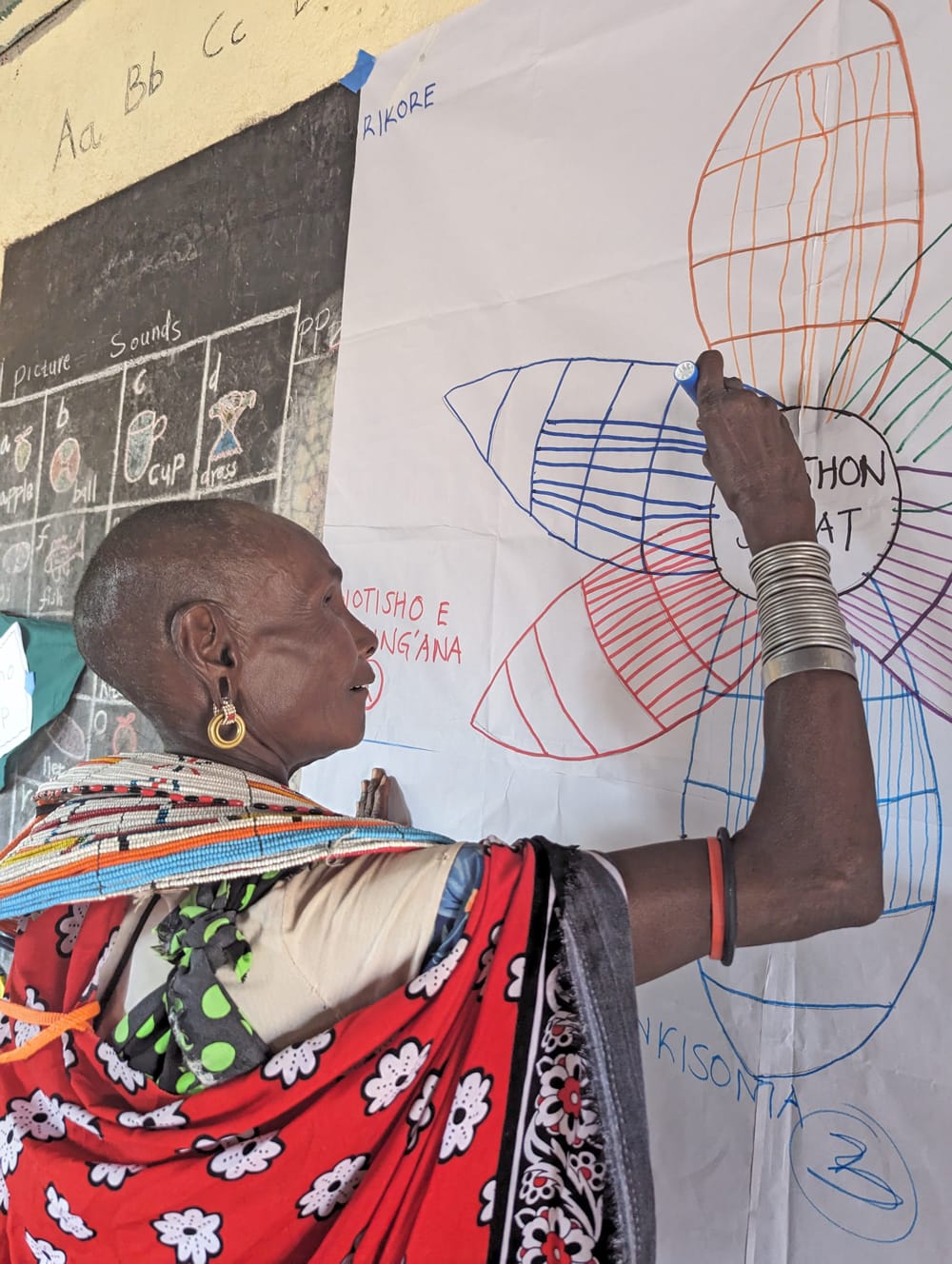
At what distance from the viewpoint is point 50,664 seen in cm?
179

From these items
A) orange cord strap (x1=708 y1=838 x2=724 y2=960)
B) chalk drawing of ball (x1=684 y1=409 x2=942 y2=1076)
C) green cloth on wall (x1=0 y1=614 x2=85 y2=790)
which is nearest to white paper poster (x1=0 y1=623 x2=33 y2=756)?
green cloth on wall (x1=0 y1=614 x2=85 y2=790)

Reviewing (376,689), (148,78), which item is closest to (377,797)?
(376,689)

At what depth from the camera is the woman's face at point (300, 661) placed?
0.77 metres

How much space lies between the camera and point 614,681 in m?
0.93

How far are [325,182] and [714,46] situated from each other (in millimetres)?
643

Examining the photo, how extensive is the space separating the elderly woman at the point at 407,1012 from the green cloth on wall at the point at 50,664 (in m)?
1.18

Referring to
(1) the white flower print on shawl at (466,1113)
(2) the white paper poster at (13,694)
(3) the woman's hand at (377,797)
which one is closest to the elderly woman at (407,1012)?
(1) the white flower print on shawl at (466,1113)

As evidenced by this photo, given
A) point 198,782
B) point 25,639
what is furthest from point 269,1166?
point 25,639

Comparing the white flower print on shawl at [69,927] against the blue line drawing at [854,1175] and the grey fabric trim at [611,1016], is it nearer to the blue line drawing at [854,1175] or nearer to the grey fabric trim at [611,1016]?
the grey fabric trim at [611,1016]

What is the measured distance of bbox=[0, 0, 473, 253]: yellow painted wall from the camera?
1337mm

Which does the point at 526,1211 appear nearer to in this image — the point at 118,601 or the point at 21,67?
the point at 118,601

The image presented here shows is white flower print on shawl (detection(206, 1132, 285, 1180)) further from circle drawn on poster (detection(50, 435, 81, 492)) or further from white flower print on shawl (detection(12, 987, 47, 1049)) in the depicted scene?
circle drawn on poster (detection(50, 435, 81, 492))

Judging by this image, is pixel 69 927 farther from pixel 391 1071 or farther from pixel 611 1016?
pixel 611 1016

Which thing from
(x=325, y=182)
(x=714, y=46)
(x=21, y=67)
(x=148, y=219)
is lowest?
(x=714, y=46)
